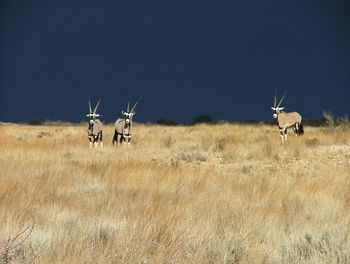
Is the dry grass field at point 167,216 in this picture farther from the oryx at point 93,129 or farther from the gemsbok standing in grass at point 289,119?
the gemsbok standing in grass at point 289,119

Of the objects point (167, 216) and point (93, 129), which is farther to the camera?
point (93, 129)

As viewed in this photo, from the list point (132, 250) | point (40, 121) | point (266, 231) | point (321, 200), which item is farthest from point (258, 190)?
point (40, 121)

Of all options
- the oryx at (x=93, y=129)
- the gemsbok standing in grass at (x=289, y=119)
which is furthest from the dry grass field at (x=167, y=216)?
the gemsbok standing in grass at (x=289, y=119)

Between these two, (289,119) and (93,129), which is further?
(289,119)

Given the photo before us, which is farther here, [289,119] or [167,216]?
[289,119]

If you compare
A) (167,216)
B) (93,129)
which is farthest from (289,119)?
(167,216)

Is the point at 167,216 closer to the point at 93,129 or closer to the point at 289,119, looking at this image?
the point at 93,129

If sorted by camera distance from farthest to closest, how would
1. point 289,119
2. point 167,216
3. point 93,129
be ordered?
point 289,119
point 93,129
point 167,216

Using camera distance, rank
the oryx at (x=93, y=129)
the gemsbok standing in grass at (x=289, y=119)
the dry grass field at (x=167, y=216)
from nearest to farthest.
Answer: the dry grass field at (x=167, y=216) < the oryx at (x=93, y=129) < the gemsbok standing in grass at (x=289, y=119)

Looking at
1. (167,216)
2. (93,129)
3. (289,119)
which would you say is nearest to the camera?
(167,216)

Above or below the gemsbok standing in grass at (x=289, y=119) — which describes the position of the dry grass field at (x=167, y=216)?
below

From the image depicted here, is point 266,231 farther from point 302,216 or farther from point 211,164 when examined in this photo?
point 211,164

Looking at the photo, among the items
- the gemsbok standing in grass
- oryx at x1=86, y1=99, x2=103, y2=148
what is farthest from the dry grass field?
the gemsbok standing in grass

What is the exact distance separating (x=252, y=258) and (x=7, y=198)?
11.7 ft
